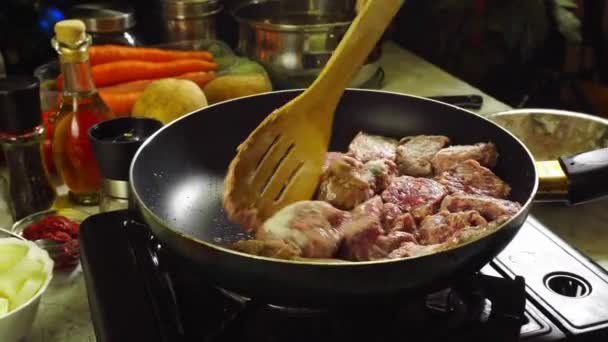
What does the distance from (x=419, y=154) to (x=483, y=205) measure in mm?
161

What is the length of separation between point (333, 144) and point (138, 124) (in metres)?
0.29

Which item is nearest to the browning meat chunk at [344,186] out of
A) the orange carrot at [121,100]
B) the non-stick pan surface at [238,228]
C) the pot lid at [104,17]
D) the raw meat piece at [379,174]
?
the raw meat piece at [379,174]

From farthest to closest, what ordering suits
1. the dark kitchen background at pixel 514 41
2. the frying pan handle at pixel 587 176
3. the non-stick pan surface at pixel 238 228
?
1. the dark kitchen background at pixel 514 41
2. the frying pan handle at pixel 587 176
3. the non-stick pan surface at pixel 238 228

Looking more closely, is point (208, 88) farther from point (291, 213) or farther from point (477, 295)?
point (477, 295)

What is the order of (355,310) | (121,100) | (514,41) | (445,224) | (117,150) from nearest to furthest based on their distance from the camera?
(355,310) < (445,224) < (117,150) < (121,100) < (514,41)

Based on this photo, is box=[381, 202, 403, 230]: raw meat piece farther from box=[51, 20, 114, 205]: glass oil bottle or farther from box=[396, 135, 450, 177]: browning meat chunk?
box=[51, 20, 114, 205]: glass oil bottle

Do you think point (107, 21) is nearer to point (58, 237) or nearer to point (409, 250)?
point (58, 237)

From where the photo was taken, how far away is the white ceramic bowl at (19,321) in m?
0.70

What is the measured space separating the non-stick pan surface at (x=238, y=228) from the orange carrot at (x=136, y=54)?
476mm

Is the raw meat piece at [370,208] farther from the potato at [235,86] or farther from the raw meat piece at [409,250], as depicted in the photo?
the potato at [235,86]

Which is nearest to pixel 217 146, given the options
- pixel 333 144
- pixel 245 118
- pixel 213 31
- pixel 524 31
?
pixel 245 118

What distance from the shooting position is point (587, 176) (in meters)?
0.80

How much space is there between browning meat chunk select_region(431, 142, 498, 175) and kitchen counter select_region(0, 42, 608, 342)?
24 cm

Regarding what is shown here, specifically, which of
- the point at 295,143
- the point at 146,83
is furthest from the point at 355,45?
the point at 146,83
